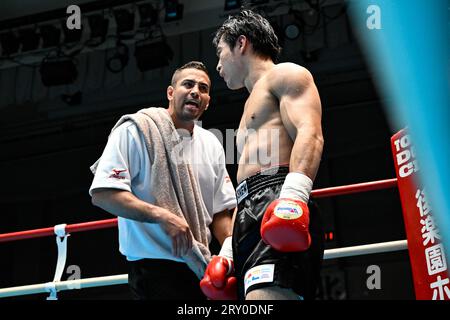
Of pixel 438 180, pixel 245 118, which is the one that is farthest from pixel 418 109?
pixel 245 118

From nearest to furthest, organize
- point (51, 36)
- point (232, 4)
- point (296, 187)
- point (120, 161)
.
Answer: point (296, 187) → point (120, 161) → point (232, 4) → point (51, 36)

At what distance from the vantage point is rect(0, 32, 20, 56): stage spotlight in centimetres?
583

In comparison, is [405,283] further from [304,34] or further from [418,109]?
[418,109]

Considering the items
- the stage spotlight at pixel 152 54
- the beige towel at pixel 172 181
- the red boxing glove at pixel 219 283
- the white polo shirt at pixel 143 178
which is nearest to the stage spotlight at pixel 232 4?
the stage spotlight at pixel 152 54

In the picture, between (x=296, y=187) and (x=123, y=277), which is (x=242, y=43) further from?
(x=123, y=277)

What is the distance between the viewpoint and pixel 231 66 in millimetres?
1772

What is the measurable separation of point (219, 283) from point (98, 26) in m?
4.60

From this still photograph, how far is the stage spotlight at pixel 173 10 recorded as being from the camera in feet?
18.2

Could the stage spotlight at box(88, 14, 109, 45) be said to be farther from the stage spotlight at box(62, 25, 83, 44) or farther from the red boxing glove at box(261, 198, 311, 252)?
the red boxing glove at box(261, 198, 311, 252)

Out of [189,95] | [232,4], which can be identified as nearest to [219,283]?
[189,95]

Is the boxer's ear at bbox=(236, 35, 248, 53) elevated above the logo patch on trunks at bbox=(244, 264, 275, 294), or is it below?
above

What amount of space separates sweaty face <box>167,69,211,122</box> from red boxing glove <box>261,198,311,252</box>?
884 millimetres

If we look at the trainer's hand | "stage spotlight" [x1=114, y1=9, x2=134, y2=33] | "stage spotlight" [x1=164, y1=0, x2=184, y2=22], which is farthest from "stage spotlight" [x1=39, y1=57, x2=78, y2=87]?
the trainer's hand

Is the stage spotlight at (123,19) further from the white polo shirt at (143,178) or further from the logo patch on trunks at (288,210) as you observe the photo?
the logo patch on trunks at (288,210)
